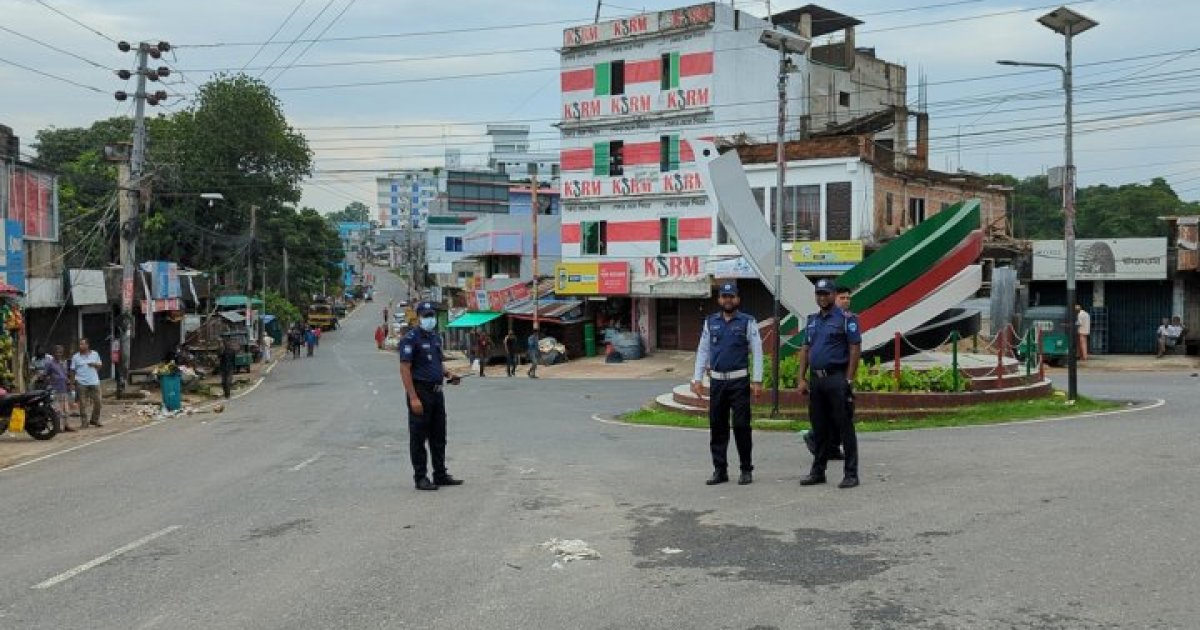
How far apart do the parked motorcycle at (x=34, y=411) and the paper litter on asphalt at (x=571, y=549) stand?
47.2ft

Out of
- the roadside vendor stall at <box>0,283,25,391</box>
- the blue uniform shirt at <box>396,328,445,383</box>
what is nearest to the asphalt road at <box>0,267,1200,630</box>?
the blue uniform shirt at <box>396,328,445,383</box>

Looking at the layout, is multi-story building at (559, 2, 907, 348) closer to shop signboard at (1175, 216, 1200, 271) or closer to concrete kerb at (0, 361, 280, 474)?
shop signboard at (1175, 216, 1200, 271)

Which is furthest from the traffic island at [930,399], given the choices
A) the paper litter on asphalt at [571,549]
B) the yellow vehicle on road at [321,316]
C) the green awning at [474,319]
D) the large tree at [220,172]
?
the yellow vehicle on road at [321,316]

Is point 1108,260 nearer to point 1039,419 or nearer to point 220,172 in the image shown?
point 1039,419

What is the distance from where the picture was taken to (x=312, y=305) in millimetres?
89562

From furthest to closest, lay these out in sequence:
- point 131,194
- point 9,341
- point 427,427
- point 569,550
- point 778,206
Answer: point 131,194, point 9,341, point 778,206, point 427,427, point 569,550

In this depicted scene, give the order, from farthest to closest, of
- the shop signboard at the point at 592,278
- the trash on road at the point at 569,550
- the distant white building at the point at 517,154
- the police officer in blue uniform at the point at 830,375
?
the distant white building at the point at 517,154 → the shop signboard at the point at 592,278 → the police officer in blue uniform at the point at 830,375 → the trash on road at the point at 569,550

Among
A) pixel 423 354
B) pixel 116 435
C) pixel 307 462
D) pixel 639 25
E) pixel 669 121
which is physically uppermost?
pixel 639 25

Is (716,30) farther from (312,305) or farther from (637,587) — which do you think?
(312,305)

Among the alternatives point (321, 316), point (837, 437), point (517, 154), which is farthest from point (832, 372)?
point (517, 154)

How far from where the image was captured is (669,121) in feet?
139

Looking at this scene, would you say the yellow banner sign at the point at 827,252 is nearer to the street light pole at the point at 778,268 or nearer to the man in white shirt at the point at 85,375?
the street light pole at the point at 778,268

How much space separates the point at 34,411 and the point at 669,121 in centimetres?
2874

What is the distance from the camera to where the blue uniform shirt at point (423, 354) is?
9922 millimetres
